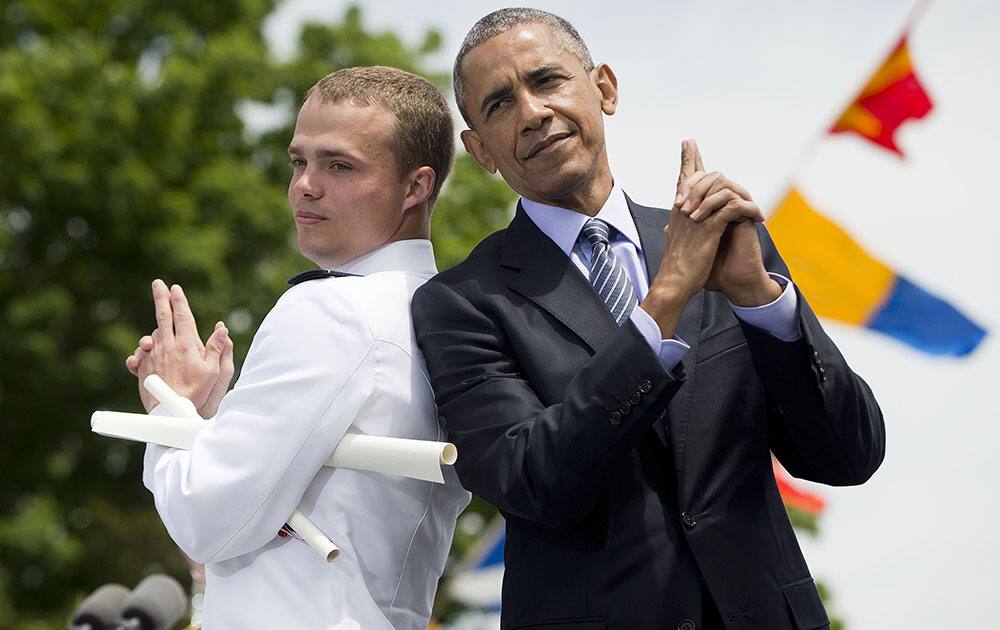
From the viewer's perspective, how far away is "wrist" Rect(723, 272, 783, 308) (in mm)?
2836

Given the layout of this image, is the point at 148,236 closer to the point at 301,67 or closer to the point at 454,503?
the point at 301,67

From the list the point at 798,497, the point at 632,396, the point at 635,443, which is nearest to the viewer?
the point at 632,396

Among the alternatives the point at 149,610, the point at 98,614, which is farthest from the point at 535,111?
the point at 98,614

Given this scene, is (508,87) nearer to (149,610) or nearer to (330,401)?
(330,401)

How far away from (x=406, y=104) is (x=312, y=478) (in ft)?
3.18

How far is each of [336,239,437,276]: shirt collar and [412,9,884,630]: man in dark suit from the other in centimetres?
24

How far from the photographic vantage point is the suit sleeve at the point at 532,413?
275 cm

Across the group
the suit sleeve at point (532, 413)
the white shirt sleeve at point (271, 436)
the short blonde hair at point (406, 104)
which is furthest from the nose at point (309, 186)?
the suit sleeve at point (532, 413)

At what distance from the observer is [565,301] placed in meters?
3.09

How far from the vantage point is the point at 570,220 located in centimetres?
327

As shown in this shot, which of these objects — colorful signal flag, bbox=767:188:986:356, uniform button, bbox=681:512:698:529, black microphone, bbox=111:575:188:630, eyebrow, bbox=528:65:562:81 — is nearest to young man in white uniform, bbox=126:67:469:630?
eyebrow, bbox=528:65:562:81

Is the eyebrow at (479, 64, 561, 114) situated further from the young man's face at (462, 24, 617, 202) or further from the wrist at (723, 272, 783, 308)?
the wrist at (723, 272, 783, 308)

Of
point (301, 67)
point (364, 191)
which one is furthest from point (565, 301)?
point (301, 67)

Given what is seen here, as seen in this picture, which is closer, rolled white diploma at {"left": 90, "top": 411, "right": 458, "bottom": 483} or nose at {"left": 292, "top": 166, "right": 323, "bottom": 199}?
rolled white diploma at {"left": 90, "top": 411, "right": 458, "bottom": 483}
